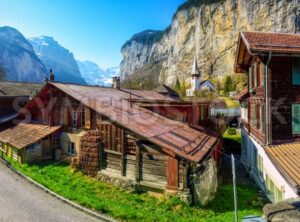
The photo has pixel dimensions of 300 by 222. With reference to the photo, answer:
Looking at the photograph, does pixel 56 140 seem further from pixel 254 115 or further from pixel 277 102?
pixel 277 102

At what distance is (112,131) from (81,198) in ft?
15.1

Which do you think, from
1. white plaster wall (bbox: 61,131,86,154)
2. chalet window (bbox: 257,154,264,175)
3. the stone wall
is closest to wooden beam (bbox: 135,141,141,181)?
the stone wall

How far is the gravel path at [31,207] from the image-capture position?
12180mm

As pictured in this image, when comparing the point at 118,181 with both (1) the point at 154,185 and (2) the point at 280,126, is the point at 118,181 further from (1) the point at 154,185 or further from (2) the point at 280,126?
(2) the point at 280,126

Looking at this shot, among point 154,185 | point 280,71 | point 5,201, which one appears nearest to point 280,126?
point 280,71

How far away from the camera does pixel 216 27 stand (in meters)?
112

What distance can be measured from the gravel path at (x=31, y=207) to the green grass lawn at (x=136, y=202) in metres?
0.70

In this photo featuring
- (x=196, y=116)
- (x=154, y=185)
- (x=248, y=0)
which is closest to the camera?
(x=154, y=185)

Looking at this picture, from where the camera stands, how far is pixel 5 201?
13969 millimetres

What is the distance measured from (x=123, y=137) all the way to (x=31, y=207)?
6040 millimetres

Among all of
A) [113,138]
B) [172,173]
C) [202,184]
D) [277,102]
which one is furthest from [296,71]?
[113,138]

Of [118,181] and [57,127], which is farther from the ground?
[57,127]

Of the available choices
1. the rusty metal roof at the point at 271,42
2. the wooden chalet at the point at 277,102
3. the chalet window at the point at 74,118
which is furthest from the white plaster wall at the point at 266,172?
the chalet window at the point at 74,118

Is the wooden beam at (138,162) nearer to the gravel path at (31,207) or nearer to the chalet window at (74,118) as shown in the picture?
the gravel path at (31,207)
